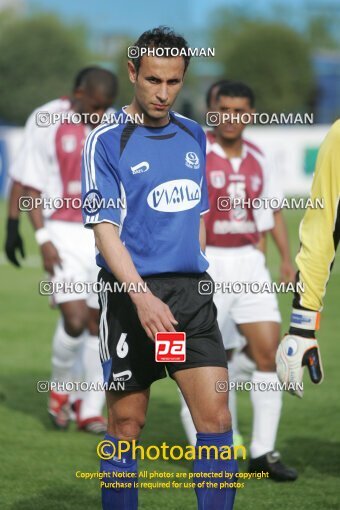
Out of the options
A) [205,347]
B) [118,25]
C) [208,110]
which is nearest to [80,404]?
[208,110]

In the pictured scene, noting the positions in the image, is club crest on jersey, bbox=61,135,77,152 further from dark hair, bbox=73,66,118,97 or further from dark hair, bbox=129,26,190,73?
dark hair, bbox=129,26,190,73

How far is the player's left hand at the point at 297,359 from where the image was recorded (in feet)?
16.1

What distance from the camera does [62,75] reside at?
44.6 metres

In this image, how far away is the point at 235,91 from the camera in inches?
292

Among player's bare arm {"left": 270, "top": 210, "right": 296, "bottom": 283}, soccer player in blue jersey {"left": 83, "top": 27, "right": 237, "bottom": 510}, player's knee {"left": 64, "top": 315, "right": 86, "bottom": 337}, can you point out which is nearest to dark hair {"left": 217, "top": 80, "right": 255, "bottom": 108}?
player's bare arm {"left": 270, "top": 210, "right": 296, "bottom": 283}

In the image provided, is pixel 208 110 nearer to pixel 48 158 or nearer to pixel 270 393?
pixel 48 158

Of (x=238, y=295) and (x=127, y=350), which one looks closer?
(x=127, y=350)

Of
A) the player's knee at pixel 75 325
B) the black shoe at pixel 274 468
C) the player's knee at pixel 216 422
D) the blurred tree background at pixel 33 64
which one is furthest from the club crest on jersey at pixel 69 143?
the blurred tree background at pixel 33 64

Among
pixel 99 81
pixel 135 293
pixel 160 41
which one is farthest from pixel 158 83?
pixel 99 81

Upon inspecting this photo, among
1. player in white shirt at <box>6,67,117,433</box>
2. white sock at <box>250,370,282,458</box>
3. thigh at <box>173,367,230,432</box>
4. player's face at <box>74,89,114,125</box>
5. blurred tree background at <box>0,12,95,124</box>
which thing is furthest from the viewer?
blurred tree background at <box>0,12,95,124</box>

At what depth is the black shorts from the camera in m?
5.11

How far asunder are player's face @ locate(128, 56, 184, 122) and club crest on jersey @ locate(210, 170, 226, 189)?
2174mm

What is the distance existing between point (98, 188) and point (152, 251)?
0.36m

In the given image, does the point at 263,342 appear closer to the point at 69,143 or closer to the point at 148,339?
the point at 148,339
